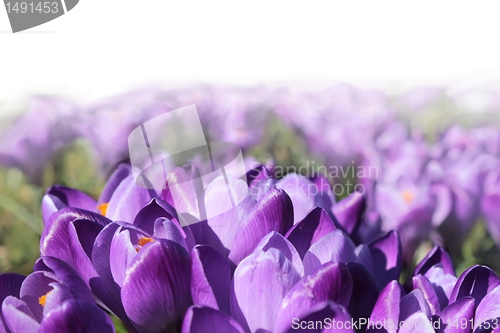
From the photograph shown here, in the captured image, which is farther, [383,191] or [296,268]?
[383,191]

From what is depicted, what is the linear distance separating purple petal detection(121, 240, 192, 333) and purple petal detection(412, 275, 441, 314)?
126 millimetres

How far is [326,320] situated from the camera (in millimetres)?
257

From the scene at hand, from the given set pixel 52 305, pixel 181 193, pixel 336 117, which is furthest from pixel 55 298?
pixel 336 117

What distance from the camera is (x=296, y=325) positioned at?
26 cm

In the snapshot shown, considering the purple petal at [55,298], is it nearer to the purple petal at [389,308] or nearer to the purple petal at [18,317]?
the purple petal at [18,317]

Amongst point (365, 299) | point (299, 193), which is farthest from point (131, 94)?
point (365, 299)

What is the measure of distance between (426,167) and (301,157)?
0.29 m

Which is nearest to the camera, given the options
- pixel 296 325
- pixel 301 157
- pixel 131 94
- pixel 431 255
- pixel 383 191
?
pixel 296 325

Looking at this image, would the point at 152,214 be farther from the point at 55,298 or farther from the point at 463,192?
the point at 463,192

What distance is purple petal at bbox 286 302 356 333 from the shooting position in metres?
0.25

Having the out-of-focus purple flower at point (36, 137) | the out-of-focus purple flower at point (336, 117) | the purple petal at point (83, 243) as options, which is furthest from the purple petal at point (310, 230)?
the out-of-focus purple flower at point (36, 137)

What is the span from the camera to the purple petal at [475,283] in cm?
31

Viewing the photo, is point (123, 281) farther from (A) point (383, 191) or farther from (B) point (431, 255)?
(A) point (383, 191)

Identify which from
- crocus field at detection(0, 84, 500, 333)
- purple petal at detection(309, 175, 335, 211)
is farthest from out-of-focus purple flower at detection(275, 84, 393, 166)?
purple petal at detection(309, 175, 335, 211)
